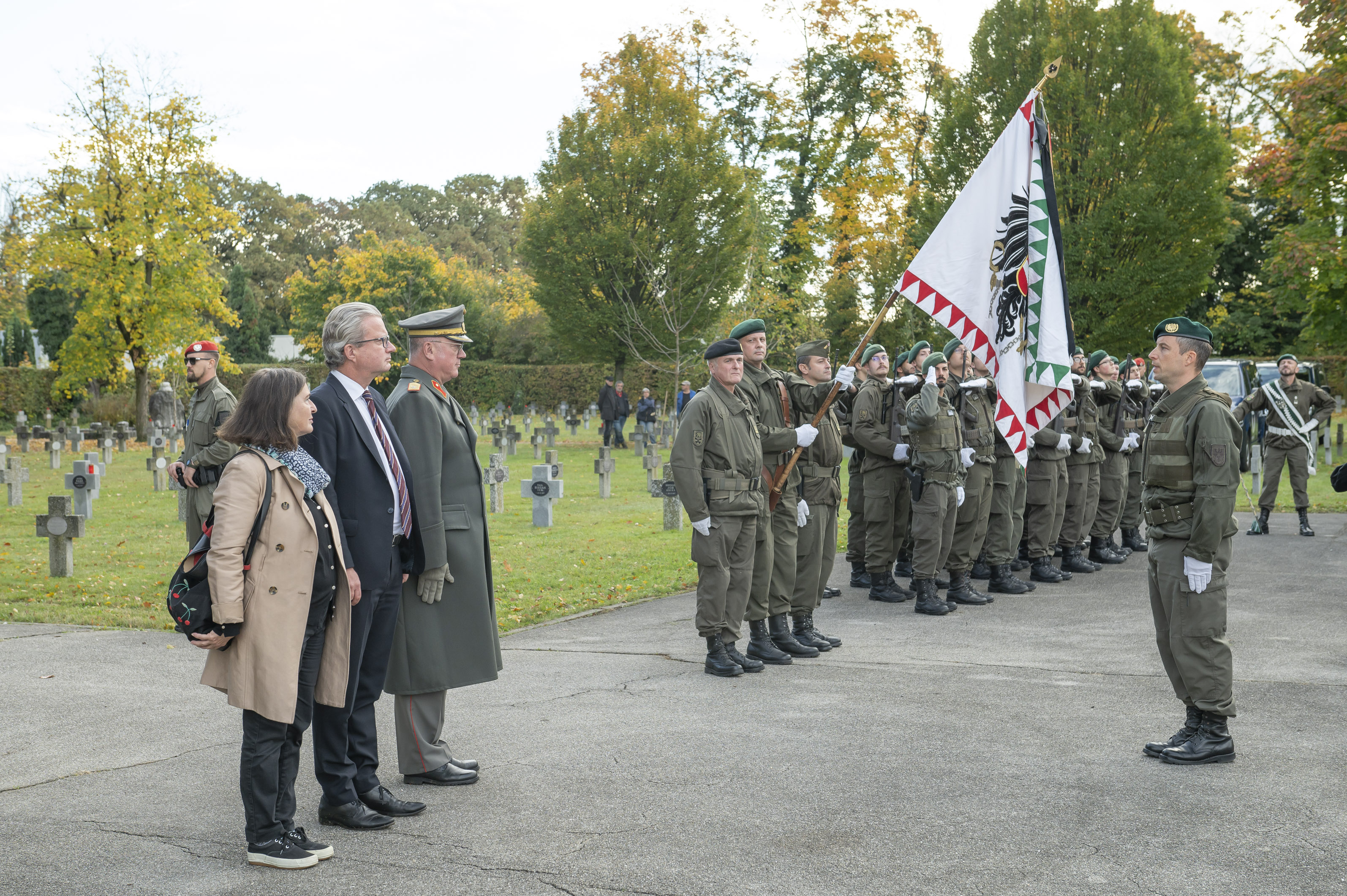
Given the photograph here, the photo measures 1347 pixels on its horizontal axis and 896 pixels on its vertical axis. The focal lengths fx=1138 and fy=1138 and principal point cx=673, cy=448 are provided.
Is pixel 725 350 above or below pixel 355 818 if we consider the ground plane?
above

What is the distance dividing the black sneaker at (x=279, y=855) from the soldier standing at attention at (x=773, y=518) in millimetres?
3731

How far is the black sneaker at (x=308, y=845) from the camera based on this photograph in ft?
13.5

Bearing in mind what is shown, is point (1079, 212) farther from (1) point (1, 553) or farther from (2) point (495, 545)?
(1) point (1, 553)

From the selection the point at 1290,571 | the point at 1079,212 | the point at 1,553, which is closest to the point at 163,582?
the point at 1,553

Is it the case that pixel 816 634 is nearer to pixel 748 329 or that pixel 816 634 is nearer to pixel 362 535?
pixel 748 329

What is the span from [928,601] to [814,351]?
8.09ft

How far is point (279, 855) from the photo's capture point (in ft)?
13.3

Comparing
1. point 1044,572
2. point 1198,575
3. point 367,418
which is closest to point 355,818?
point 367,418

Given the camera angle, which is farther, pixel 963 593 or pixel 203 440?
pixel 963 593

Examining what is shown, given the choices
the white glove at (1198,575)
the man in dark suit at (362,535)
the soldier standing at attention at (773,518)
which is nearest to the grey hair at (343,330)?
the man in dark suit at (362,535)

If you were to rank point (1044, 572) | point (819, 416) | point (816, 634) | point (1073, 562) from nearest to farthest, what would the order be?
point (819, 416), point (816, 634), point (1044, 572), point (1073, 562)

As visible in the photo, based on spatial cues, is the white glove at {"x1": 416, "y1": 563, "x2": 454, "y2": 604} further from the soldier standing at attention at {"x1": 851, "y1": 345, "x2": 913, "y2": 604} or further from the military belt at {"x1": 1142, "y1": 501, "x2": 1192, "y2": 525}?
the soldier standing at attention at {"x1": 851, "y1": 345, "x2": 913, "y2": 604}

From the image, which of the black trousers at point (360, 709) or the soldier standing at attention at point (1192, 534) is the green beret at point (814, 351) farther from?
the black trousers at point (360, 709)

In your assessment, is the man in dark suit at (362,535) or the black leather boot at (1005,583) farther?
the black leather boot at (1005,583)
